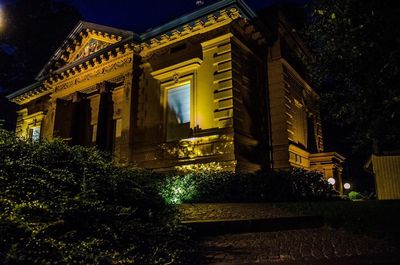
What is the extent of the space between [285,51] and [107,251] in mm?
15113

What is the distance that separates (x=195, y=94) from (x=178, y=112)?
4.80ft

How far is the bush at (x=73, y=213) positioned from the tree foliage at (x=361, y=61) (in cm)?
523

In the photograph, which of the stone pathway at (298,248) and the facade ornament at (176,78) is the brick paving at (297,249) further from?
the facade ornament at (176,78)

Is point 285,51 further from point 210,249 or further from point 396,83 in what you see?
point 210,249

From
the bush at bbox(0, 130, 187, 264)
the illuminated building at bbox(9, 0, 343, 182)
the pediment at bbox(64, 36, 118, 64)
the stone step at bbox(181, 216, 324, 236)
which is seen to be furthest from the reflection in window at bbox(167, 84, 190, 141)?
the bush at bbox(0, 130, 187, 264)

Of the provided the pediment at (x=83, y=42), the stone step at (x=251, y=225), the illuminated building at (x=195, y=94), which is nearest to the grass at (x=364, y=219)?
the stone step at (x=251, y=225)

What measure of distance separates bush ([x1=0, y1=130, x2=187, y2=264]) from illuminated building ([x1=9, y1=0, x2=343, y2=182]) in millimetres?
6548

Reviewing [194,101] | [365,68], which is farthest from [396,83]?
[194,101]

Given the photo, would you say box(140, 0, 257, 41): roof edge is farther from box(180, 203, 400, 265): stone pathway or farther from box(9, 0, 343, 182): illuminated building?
box(180, 203, 400, 265): stone pathway

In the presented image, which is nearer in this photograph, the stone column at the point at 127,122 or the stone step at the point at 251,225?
the stone step at the point at 251,225

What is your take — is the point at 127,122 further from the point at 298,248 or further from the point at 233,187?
the point at 298,248

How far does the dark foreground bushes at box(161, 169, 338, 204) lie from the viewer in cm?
1072

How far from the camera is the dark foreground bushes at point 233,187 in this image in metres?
10.7

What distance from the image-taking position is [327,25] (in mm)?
8070
